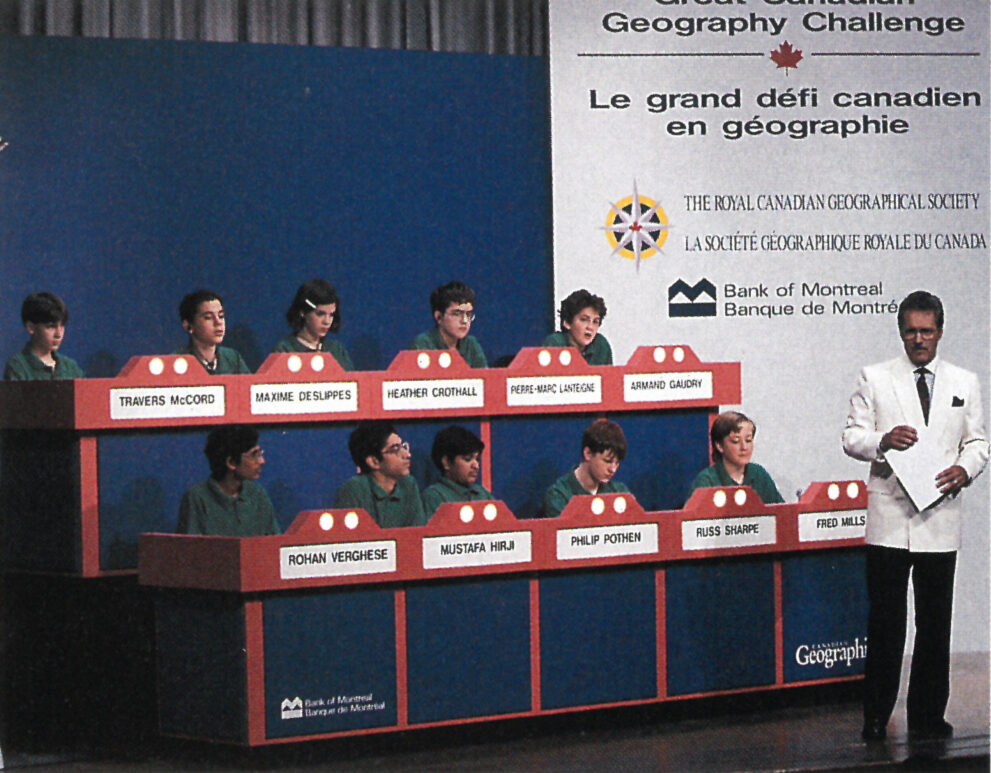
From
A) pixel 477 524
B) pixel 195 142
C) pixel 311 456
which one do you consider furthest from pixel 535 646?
pixel 195 142

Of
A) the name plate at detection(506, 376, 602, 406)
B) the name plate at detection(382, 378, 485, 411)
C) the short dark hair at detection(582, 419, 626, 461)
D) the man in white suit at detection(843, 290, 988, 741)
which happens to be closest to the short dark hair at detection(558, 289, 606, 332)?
the name plate at detection(506, 376, 602, 406)

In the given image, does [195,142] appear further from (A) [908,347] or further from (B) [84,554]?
(A) [908,347]

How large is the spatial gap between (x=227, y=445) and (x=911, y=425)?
2.33 m

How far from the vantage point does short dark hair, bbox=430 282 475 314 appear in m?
7.34

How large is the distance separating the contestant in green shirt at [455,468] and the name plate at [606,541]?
383 mm

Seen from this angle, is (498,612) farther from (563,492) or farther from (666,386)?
(666,386)

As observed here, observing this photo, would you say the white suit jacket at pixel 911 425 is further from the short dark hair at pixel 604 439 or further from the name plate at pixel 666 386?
the name plate at pixel 666 386

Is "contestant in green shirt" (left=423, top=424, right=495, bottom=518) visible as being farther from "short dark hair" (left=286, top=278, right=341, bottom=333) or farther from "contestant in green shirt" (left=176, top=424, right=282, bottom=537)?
"short dark hair" (left=286, top=278, right=341, bottom=333)

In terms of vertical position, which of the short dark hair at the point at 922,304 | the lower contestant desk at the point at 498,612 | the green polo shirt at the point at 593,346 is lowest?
the lower contestant desk at the point at 498,612

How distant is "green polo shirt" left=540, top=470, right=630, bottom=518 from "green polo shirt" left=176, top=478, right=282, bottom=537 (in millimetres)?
1039

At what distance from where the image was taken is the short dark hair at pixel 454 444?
653 cm

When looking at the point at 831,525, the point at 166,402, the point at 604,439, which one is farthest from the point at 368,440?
the point at 831,525

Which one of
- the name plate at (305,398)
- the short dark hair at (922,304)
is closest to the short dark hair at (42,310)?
the name plate at (305,398)

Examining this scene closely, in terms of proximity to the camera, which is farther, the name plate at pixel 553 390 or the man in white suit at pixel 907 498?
the name plate at pixel 553 390
